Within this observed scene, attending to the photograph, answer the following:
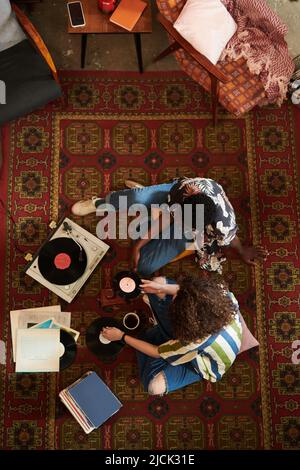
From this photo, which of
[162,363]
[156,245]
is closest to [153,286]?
[156,245]

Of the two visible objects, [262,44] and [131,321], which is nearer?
[131,321]

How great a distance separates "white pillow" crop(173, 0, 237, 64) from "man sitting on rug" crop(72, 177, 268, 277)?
0.88 metres

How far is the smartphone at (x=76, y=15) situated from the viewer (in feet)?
10.0

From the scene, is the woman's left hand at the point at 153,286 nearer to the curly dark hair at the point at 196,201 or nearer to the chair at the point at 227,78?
the curly dark hair at the point at 196,201

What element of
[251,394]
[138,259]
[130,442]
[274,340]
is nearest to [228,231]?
[138,259]

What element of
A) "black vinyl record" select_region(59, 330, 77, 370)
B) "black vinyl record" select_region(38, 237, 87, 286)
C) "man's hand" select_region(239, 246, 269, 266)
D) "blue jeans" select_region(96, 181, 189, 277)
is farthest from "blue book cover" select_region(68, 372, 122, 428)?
"man's hand" select_region(239, 246, 269, 266)

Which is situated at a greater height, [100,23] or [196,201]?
[100,23]

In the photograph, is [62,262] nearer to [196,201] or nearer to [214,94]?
[196,201]

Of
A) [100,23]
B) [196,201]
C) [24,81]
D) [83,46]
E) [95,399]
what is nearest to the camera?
[196,201]

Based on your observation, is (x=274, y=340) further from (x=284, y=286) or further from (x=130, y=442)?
(x=130, y=442)

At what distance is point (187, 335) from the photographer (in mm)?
2305

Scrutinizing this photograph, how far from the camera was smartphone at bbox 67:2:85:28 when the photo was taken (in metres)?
3.06

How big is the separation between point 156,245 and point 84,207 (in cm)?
58

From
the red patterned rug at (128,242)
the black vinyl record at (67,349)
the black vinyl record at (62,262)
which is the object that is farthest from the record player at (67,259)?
the black vinyl record at (67,349)
